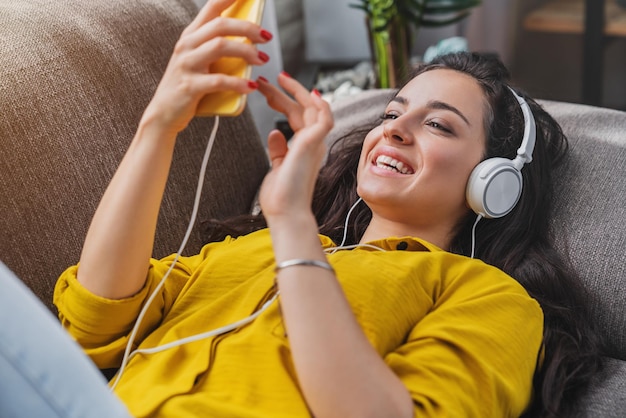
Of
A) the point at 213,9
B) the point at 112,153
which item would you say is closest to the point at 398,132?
the point at 213,9

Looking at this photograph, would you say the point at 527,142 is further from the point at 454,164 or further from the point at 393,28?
the point at 393,28

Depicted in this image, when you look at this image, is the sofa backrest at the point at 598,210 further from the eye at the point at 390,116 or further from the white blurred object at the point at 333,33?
the white blurred object at the point at 333,33

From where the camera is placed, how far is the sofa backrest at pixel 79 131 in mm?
1308

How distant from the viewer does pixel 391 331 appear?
1.15m

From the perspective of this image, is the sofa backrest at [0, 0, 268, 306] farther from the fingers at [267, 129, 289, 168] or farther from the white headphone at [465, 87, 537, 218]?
the white headphone at [465, 87, 537, 218]

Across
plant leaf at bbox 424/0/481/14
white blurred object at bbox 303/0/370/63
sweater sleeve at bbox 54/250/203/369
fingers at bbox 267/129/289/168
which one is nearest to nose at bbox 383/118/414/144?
fingers at bbox 267/129/289/168

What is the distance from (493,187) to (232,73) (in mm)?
482

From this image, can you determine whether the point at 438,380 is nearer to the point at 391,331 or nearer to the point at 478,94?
the point at 391,331

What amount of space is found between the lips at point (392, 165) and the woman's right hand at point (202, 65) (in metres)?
0.34

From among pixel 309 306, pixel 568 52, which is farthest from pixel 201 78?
pixel 568 52

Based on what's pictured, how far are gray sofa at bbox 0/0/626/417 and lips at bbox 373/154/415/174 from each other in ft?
1.01

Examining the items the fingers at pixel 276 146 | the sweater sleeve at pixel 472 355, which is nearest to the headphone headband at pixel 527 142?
the sweater sleeve at pixel 472 355

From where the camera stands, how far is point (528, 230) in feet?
4.71

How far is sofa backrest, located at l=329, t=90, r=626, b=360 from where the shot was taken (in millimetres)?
1384
